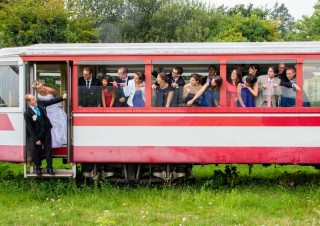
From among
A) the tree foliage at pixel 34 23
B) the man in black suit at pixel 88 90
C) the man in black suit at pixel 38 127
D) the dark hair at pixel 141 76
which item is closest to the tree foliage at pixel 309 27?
the tree foliage at pixel 34 23

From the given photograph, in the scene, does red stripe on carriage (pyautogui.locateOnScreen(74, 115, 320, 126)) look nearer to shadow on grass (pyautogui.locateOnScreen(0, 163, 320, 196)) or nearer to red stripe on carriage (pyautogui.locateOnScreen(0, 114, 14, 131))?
shadow on grass (pyautogui.locateOnScreen(0, 163, 320, 196))

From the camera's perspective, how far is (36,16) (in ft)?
105

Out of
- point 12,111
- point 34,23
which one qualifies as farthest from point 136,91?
point 34,23

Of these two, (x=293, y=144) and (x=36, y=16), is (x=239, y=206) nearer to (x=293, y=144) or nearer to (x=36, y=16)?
(x=293, y=144)

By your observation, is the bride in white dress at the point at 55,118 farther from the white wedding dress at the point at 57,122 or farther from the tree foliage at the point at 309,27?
the tree foliage at the point at 309,27

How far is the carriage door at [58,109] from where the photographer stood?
481 inches

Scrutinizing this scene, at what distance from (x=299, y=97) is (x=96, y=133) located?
393 cm

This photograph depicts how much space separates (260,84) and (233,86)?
52 cm

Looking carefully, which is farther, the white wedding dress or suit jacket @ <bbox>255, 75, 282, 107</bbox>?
the white wedding dress

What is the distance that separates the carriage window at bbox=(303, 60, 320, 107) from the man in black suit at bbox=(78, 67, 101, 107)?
3.95 meters

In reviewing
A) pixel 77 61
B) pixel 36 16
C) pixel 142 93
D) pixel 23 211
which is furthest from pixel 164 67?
pixel 36 16

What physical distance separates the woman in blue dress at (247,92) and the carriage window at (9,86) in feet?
14.4

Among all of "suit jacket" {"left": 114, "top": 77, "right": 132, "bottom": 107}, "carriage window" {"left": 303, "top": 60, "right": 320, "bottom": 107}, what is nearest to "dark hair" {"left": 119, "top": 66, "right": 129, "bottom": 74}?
"suit jacket" {"left": 114, "top": 77, "right": 132, "bottom": 107}

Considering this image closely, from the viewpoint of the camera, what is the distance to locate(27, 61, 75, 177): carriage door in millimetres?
12227
